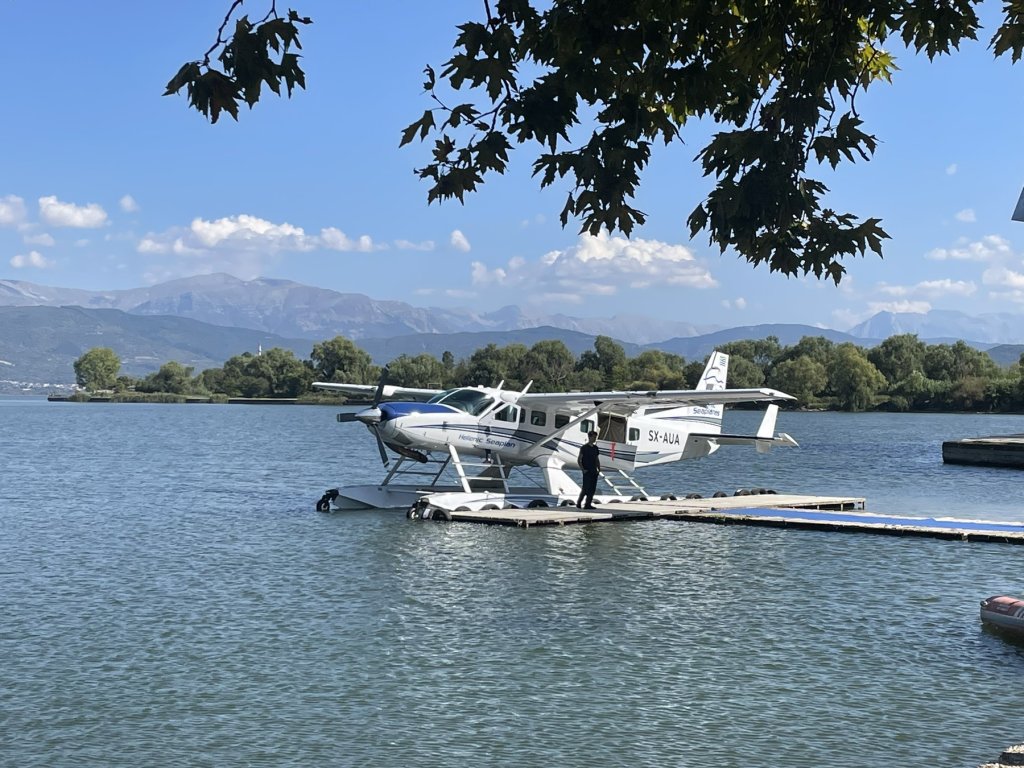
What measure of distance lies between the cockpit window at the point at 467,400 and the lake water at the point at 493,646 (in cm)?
292

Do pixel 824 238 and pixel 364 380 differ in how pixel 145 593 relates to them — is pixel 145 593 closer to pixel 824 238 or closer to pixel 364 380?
pixel 824 238

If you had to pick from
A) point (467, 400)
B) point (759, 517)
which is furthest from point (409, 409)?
point (759, 517)

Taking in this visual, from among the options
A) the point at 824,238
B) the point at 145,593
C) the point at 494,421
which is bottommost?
the point at 145,593

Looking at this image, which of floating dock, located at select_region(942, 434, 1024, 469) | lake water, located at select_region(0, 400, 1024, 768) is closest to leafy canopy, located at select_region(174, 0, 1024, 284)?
lake water, located at select_region(0, 400, 1024, 768)

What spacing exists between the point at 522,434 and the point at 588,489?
2113 mm

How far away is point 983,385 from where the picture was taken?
137 metres

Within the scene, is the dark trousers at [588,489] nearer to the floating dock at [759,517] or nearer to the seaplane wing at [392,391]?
the floating dock at [759,517]

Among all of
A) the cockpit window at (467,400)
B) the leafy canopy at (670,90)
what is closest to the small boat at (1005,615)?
the leafy canopy at (670,90)

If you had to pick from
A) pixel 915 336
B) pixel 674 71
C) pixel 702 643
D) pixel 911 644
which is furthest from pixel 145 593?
pixel 915 336

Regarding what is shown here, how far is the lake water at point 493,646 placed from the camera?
10414mm

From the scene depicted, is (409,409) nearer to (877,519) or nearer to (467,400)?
(467,400)

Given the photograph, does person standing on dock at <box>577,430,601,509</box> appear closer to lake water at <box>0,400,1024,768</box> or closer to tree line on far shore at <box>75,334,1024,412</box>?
lake water at <box>0,400,1024,768</box>

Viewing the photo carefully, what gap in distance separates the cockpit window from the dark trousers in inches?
112

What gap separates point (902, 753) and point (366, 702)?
5.01 meters
